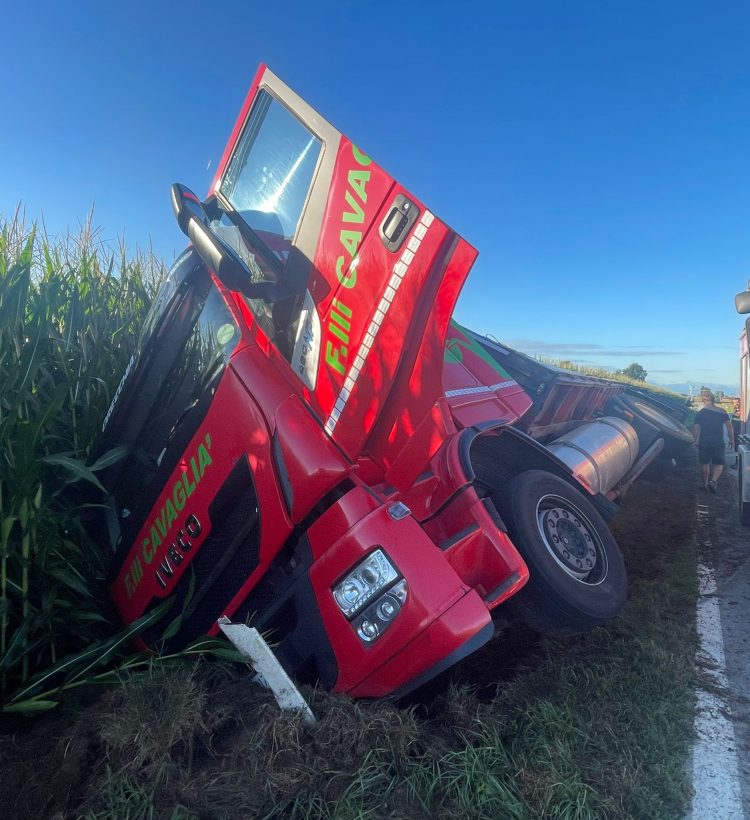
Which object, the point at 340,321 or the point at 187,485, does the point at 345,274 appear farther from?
the point at 187,485

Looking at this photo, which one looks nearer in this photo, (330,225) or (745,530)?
(330,225)

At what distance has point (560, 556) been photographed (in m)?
2.76

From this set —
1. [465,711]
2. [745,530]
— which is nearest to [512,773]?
[465,711]

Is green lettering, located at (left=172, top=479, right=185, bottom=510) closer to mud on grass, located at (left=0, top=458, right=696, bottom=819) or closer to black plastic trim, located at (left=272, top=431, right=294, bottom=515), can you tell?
black plastic trim, located at (left=272, top=431, right=294, bottom=515)

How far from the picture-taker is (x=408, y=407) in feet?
8.14

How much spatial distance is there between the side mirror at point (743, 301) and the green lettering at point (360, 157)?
4409 mm

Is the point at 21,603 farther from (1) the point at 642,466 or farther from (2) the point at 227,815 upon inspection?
(1) the point at 642,466

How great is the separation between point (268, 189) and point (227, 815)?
261 centimetres

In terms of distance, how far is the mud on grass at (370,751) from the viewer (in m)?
1.83

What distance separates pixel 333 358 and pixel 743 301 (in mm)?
4565

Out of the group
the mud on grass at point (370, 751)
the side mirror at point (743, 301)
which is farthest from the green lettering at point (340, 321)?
the side mirror at point (743, 301)

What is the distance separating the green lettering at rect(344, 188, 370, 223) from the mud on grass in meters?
1.89

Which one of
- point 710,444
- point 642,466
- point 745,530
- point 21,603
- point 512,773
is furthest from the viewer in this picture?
point 710,444

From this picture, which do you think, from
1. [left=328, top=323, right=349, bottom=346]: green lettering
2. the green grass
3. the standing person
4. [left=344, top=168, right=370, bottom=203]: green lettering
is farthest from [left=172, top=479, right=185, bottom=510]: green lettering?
the standing person
